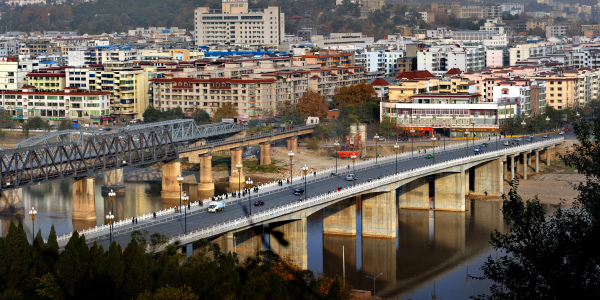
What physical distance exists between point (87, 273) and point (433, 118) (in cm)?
6979

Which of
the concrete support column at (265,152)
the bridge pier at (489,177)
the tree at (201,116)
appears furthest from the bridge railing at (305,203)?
the tree at (201,116)

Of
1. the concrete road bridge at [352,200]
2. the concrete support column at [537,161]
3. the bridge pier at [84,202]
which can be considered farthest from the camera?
the concrete support column at [537,161]

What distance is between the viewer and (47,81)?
13275 centimetres

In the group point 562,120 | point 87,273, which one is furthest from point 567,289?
point 562,120

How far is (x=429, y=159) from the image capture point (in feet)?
272

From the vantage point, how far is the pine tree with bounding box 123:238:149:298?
136 ft

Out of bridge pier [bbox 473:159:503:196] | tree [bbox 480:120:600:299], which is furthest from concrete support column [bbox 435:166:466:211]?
tree [bbox 480:120:600:299]

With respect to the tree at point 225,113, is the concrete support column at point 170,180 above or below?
below

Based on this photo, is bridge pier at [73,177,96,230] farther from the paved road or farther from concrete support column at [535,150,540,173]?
concrete support column at [535,150,540,173]

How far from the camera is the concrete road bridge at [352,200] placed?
181ft

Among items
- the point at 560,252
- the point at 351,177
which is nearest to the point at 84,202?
the point at 351,177

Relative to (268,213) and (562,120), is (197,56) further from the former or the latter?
(268,213)

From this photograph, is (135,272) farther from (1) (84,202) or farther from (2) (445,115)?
(2) (445,115)

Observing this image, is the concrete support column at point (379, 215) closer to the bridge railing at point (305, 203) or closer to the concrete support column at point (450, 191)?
the bridge railing at point (305, 203)
